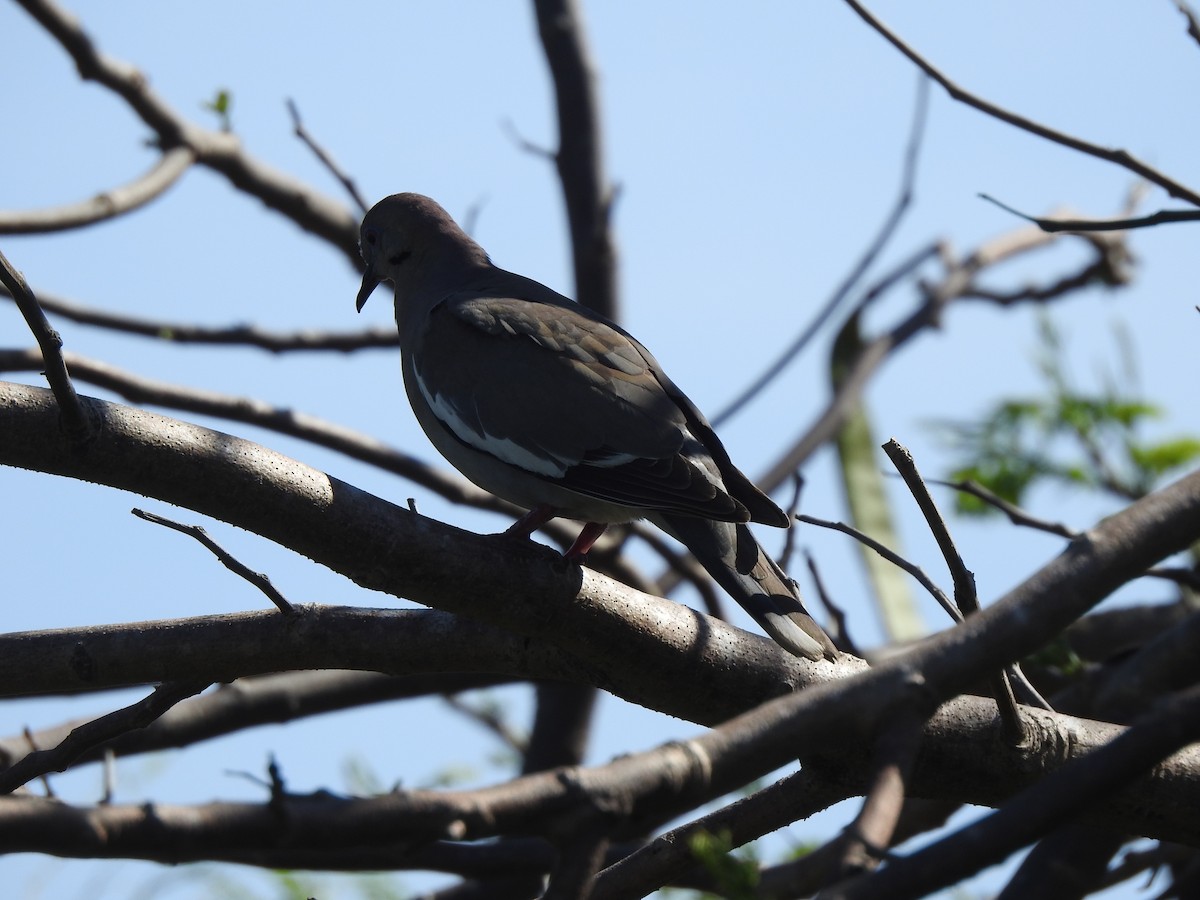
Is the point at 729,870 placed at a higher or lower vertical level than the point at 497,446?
lower

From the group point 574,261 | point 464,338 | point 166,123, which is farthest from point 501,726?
point 166,123

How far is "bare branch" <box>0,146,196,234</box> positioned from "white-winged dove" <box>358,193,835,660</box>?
1233mm

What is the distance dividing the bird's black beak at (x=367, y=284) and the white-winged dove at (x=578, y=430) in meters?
0.75

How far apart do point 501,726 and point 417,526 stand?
416 cm

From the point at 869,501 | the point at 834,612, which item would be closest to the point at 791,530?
the point at 834,612

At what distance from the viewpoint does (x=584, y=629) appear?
2826 millimetres

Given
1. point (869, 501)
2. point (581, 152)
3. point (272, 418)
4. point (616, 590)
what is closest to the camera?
point (616, 590)

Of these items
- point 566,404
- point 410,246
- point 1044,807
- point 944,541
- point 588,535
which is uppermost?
point 410,246

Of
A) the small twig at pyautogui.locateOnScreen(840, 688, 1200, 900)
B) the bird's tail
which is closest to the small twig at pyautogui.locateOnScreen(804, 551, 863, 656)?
the bird's tail

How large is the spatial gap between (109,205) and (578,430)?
224 cm

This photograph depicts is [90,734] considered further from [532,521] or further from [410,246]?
[410,246]

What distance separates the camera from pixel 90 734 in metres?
2.76

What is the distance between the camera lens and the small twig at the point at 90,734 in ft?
8.97

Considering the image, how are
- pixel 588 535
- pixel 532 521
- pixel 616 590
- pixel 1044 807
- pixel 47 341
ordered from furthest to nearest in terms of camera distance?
1. pixel 588 535
2. pixel 532 521
3. pixel 616 590
4. pixel 47 341
5. pixel 1044 807
